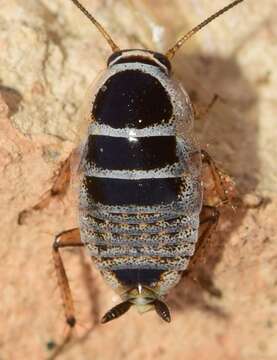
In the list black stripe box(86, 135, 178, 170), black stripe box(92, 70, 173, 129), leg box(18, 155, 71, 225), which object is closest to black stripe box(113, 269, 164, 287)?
black stripe box(86, 135, 178, 170)

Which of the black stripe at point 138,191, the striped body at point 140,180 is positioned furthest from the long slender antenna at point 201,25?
the black stripe at point 138,191

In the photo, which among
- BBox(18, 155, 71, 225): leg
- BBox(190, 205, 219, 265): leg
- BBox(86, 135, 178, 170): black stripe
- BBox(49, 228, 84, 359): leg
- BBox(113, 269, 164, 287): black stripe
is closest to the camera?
BBox(86, 135, 178, 170): black stripe

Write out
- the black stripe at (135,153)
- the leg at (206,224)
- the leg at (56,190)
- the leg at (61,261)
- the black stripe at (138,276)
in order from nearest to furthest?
the black stripe at (135,153) < the black stripe at (138,276) < the leg at (206,224) < the leg at (56,190) < the leg at (61,261)

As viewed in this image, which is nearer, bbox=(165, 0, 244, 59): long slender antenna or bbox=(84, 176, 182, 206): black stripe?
bbox=(84, 176, 182, 206): black stripe

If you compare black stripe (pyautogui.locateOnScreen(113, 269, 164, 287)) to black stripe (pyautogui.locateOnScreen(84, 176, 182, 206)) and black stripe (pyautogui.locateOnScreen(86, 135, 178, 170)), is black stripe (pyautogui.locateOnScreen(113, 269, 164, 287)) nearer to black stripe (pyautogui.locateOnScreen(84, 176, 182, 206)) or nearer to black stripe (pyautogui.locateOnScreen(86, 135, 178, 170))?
black stripe (pyautogui.locateOnScreen(84, 176, 182, 206))

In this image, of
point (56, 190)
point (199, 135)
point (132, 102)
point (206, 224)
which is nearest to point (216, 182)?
point (206, 224)

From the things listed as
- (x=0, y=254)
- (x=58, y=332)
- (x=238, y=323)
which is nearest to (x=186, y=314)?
(x=238, y=323)

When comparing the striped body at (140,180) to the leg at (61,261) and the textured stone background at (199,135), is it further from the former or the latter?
the textured stone background at (199,135)
